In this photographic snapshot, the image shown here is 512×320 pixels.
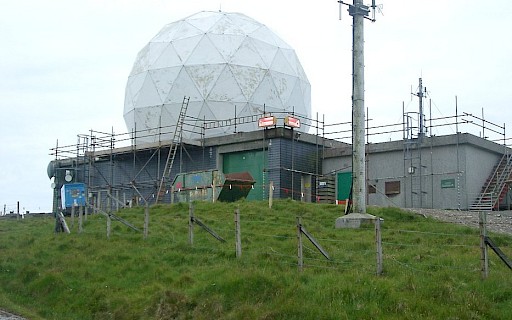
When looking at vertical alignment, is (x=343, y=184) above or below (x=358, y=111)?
below

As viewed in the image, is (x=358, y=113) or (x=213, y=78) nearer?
(x=358, y=113)

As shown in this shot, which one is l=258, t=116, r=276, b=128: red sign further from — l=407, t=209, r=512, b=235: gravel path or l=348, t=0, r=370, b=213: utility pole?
l=348, t=0, r=370, b=213: utility pole

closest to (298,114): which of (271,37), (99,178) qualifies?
(271,37)

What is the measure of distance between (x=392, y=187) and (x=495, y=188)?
4.40 meters

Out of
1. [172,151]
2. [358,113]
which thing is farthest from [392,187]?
[172,151]

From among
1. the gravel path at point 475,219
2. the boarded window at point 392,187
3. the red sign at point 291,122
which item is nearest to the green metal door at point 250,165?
the red sign at point 291,122

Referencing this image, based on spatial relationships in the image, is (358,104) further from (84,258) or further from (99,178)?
(99,178)

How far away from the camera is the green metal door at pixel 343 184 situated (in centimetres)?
3275

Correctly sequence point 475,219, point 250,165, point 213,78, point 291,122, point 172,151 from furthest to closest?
point 213,78, point 172,151, point 250,165, point 291,122, point 475,219

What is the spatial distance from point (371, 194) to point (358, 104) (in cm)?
1171

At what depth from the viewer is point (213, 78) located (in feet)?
123

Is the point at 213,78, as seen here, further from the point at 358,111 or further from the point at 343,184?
the point at 358,111

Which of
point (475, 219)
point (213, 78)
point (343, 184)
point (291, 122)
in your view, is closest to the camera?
point (475, 219)

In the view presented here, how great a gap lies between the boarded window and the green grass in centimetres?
871
